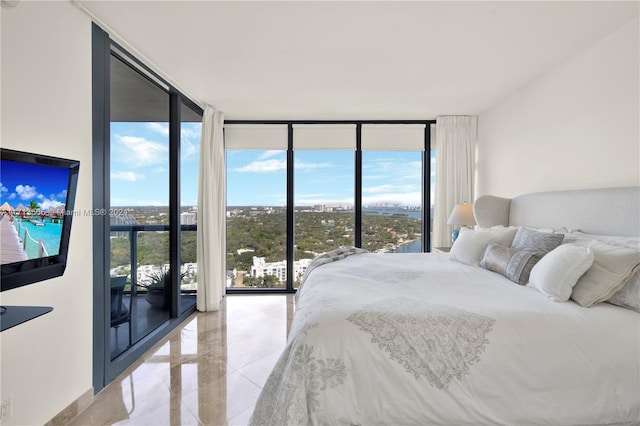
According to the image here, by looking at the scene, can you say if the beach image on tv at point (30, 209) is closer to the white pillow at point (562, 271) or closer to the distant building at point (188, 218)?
the distant building at point (188, 218)

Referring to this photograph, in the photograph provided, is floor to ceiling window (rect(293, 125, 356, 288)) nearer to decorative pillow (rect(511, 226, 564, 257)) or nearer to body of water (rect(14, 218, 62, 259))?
decorative pillow (rect(511, 226, 564, 257))

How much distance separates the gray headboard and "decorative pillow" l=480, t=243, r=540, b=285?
0.59 m

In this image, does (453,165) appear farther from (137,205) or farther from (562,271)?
(137,205)

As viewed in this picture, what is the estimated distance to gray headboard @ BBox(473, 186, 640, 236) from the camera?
188 centimetres

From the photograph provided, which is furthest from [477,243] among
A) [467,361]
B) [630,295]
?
[467,361]

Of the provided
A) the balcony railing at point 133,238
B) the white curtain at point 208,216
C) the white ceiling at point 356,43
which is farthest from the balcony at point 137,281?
the white ceiling at point 356,43

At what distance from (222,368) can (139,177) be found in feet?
5.95

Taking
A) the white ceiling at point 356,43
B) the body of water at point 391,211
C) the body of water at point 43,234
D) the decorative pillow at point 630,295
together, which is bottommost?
the decorative pillow at point 630,295

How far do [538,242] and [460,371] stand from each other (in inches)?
49.2

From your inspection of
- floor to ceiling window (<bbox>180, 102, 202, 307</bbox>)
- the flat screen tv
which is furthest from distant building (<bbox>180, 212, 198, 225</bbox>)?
the flat screen tv

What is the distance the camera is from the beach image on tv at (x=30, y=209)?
1.24m

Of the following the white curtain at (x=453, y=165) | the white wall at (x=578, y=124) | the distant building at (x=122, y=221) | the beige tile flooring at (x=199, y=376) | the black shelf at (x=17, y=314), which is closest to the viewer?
the black shelf at (x=17, y=314)

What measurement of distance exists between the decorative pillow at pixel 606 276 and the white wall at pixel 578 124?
0.82m

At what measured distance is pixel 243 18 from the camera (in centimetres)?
196
